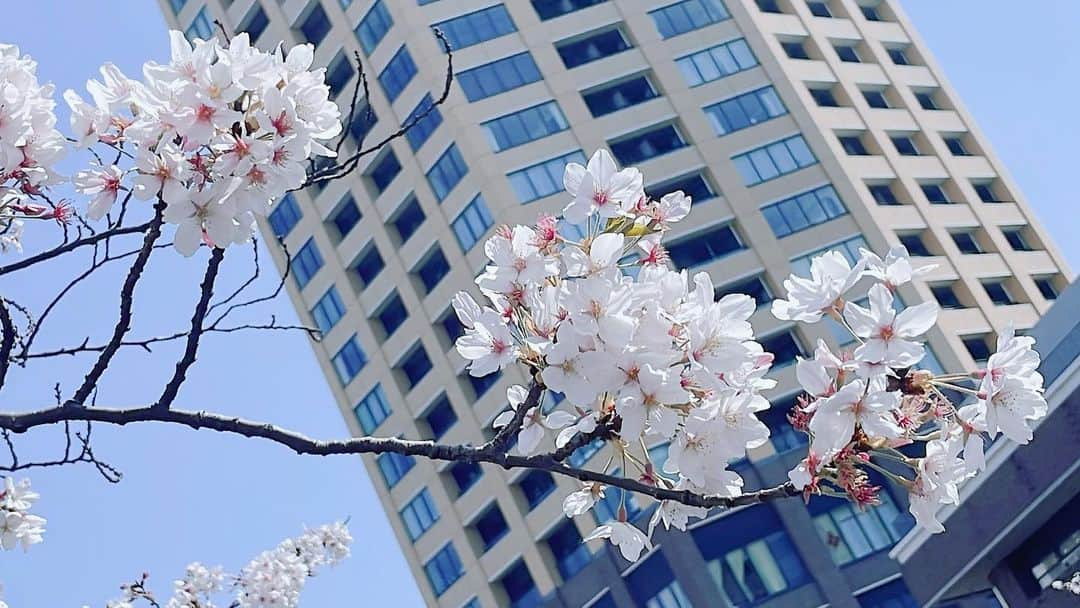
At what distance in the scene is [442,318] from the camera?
39344 mm

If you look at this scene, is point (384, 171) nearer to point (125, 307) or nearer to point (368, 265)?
point (368, 265)

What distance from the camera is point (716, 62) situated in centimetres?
3966

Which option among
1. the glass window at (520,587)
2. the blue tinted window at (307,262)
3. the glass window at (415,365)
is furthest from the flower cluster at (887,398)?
the blue tinted window at (307,262)

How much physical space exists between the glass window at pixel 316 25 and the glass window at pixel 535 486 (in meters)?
16.8

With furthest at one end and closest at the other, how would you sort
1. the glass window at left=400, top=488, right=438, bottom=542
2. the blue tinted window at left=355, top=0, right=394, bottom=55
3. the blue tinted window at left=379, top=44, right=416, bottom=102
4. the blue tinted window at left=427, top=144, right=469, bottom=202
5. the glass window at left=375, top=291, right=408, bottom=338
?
the glass window at left=375, top=291, right=408, bottom=338, the blue tinted window at left=355, top=0, right=394, bottom=55, the glass window at left=400, top=488, right=438, bottom=542, the blue tinted window at left=379, top=44, right=416, bottom=102, the blue tinted window at left=427, top=144, right=469, bottom=202

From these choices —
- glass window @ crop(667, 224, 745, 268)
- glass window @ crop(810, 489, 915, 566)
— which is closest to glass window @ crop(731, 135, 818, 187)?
glass window @ crop(667, 224, 745, 268)

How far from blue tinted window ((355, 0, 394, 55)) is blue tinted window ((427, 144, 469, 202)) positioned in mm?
4801

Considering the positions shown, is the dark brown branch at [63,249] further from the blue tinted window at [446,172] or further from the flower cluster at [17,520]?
the blue tinted window at [446,172]

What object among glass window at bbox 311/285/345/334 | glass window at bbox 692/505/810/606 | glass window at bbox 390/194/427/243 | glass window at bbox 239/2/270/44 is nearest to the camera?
glass window at bbox 692/505/810/606

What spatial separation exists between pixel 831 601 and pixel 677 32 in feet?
59.2

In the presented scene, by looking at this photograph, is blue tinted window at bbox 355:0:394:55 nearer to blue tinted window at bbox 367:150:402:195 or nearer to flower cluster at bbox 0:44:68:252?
blue tinted window at bbox 367:150:402:195

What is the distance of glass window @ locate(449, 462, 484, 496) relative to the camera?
38.7 m

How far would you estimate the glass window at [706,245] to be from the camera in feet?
121

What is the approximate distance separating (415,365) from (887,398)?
128 ft
